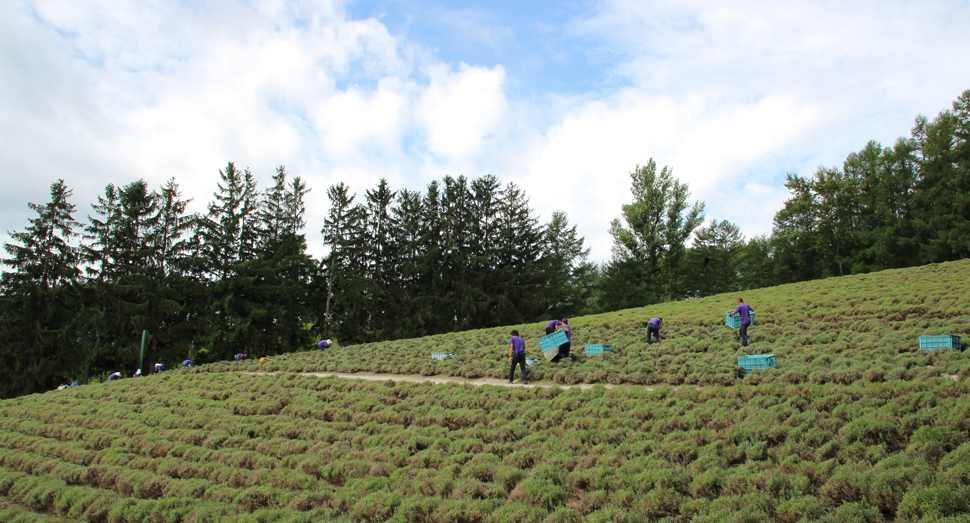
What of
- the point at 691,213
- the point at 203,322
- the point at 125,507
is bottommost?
the point at 125,507

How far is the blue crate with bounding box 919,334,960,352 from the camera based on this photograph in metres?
11.0

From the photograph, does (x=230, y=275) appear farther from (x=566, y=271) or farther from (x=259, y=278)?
(x=566, y=271)

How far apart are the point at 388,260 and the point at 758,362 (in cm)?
3911

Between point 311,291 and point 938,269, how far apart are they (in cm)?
4566

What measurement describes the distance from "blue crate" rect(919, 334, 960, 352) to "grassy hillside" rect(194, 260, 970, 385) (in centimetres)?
44

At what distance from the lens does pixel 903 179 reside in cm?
4791

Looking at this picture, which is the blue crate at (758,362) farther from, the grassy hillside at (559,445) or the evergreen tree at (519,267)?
the evergreen tree at (519,267)

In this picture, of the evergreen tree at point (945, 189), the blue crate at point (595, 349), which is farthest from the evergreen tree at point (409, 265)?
the evergreen tree at point (945, 189)

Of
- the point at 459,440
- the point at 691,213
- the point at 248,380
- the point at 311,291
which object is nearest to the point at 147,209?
the point at 311,291

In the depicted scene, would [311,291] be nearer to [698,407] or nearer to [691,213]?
[691,213]

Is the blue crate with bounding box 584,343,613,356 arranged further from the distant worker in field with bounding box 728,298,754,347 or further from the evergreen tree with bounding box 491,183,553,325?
the evergreen tree with bounding box 491,183,553,325

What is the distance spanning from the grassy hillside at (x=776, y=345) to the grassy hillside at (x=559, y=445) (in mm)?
118

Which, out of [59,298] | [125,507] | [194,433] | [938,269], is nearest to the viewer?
[125,507]

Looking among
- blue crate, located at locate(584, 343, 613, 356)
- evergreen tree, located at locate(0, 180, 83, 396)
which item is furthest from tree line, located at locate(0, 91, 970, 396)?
blue crate, located at locate(584, 343, 613, 356)
